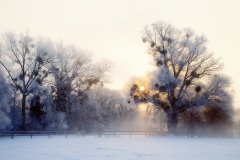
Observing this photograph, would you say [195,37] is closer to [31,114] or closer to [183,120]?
[183,120]

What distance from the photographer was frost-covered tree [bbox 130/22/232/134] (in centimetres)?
3947

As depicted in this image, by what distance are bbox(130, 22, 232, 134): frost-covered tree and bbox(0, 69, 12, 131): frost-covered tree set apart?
17.6m

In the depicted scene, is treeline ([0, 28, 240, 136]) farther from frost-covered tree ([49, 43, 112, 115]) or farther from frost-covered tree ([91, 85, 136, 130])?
frost-covered tree ([91, 85, 136, 130])

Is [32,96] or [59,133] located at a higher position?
[32,96]

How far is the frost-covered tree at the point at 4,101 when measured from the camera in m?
35.5

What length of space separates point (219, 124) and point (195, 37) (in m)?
13.0

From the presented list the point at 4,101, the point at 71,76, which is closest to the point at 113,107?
the point at 71,76

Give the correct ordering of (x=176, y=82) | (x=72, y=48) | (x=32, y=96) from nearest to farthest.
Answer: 1. (x=176, y=82)
2. (x=32, y=96)
3. (x=72, y=48)

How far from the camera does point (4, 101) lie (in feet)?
120

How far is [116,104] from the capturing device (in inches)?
2859

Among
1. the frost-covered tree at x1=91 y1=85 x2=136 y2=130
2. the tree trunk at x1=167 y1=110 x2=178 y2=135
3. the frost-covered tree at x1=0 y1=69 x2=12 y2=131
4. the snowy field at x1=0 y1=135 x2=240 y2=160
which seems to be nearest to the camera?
the snowy field at x1=0 y1=135 x2=240 y2=160

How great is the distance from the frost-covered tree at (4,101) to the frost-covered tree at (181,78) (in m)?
17.6

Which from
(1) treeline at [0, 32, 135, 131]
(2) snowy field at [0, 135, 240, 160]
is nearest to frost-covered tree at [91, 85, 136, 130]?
(1) treeline at [0, 32, 135, 131]

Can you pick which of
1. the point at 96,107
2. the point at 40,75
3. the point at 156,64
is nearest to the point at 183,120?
the point at 156,64
